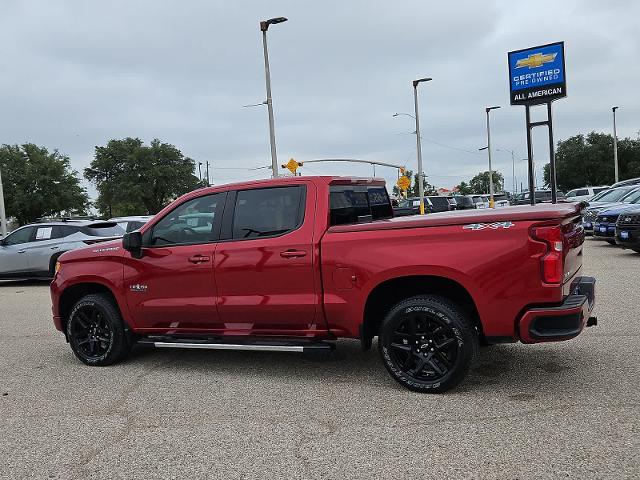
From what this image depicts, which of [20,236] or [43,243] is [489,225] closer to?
[43,243]

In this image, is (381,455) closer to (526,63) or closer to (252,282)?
(252,282)

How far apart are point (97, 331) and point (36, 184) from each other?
4036 cm

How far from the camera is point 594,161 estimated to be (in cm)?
6769

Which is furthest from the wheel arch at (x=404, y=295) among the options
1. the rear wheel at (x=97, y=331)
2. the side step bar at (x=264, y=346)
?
the rear wheel at (x=97, y=331)

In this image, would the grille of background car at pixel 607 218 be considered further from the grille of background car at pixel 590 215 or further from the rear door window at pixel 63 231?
the rear door window at pixel 63 231

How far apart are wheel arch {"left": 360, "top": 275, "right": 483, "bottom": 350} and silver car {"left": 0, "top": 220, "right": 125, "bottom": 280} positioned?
9993 millimetres

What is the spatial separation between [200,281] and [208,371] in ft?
3.12

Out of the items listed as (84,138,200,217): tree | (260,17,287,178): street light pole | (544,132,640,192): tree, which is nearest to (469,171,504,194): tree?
(544,132,640,192): tree

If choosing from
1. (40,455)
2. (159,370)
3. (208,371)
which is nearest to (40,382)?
(159,370)

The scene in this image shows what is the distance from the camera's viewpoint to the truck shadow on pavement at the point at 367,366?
16.3 ft

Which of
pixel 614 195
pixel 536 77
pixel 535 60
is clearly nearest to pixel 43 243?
pixel 614 195

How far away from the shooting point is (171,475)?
141 inches

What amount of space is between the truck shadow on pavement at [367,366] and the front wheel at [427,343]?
0.22 meters

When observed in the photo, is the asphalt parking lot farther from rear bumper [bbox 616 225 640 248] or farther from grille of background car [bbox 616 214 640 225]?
grille of background car [bbox 616 214 640 225]
